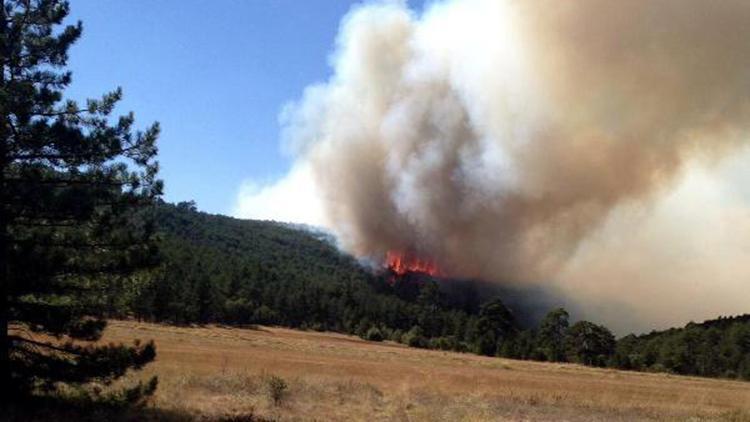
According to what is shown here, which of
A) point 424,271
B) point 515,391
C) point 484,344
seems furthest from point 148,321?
point 424,271

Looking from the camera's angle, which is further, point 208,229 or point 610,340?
point 208,229

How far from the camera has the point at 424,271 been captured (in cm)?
14575

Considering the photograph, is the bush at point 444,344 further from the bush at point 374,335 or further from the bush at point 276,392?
the bush at point 276,392

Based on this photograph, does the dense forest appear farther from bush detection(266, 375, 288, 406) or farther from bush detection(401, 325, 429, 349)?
bush detection(266, 375, 288, 406)

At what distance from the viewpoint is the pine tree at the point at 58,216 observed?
12.2 meters

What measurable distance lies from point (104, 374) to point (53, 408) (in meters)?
1.02

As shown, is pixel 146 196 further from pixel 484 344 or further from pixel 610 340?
pixel 610 340

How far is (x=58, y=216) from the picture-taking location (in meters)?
12.6

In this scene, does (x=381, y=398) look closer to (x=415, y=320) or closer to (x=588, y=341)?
(x=588, y=341)

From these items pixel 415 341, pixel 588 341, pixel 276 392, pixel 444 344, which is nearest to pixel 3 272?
pixel 276 392

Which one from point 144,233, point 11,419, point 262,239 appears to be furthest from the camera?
point 262,239

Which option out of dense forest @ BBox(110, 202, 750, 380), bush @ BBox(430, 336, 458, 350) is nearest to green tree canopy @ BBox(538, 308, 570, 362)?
dense forest @ BBox(110, 202, 750, 380)

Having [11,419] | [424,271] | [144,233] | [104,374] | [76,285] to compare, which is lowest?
[11,419]

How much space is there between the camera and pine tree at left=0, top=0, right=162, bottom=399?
40.0 ft
